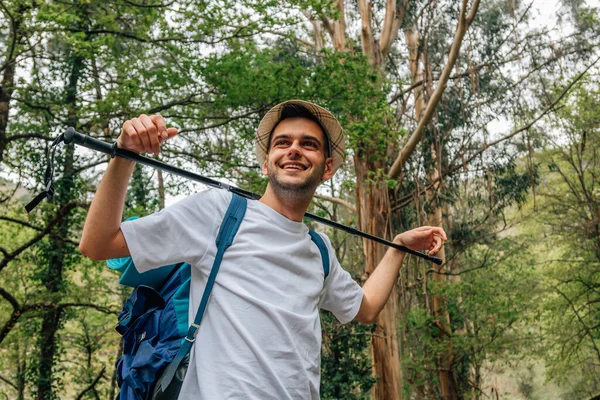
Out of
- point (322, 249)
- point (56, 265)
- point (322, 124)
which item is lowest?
point (322, 249)

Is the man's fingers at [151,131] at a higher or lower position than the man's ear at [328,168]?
lower

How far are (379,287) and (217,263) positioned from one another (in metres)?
0.90

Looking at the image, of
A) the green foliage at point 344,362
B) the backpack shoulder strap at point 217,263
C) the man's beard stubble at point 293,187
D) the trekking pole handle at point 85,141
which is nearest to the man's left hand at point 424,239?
the man's beard stubble at point 293,187

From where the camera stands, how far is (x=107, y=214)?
4.90 ft

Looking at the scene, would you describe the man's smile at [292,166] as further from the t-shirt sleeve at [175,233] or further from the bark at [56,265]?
the bark at [56,265]

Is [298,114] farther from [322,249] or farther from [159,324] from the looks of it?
[159,324]

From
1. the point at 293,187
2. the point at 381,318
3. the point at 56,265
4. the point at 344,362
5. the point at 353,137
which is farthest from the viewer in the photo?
the point at 344,362

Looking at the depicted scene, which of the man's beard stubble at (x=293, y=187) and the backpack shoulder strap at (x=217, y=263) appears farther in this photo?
the man's beard stubble at (x=293, y=187)

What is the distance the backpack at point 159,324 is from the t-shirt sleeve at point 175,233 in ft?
0.16

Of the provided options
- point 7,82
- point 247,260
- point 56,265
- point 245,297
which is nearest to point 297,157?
point 247,260

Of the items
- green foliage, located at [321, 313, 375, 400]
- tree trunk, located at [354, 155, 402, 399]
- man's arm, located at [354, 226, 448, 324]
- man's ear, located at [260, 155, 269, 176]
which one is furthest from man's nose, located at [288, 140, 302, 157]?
green foliage, located at [321, 313, 375, 400]

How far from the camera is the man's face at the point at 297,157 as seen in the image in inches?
74.5

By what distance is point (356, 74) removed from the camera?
7.96 metres

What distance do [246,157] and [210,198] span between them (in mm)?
7931
